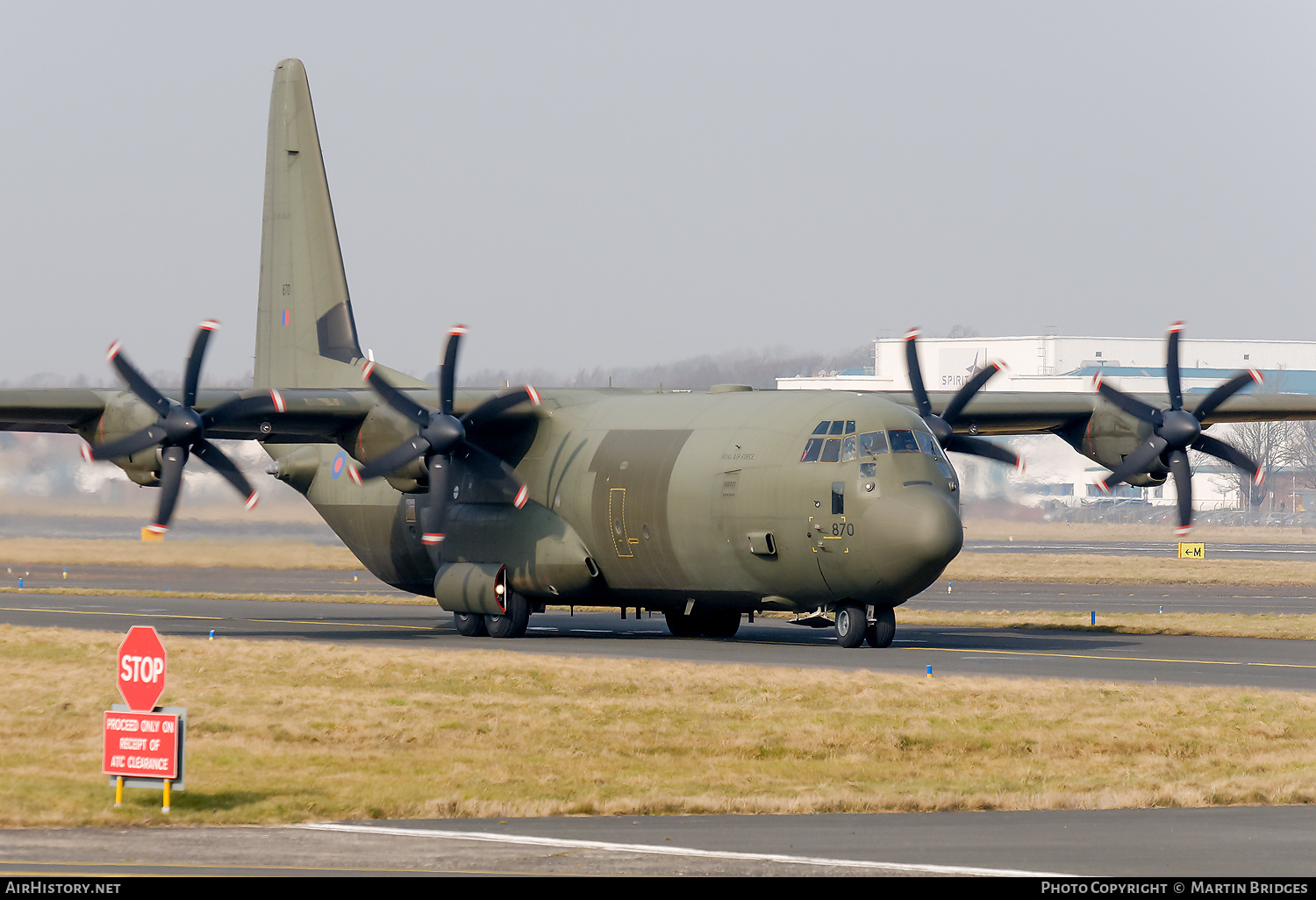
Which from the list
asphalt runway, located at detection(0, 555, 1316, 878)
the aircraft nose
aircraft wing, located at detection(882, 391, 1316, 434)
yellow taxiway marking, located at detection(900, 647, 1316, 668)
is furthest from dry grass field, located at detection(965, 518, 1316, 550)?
asphalt runway, located at detection(0, 555, 1316, 878)

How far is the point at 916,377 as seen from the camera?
32469mm

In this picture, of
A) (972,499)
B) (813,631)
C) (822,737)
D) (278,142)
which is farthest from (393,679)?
(972,499)

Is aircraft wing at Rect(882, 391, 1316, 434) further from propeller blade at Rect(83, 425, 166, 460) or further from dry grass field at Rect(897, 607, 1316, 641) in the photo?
propeller blade at Rect(83, 425, 166, 460)

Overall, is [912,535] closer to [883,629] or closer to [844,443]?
[844,443]

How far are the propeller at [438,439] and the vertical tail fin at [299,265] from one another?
268 inches

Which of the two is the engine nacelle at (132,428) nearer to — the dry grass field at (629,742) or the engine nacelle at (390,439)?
the engine nacelle at (390,439)

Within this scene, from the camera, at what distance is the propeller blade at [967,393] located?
32.0 meters

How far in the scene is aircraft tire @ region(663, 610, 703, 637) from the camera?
3312 centimetres

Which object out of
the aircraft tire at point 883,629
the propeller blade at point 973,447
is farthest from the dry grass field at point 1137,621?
the aircraft tire at point 883,629

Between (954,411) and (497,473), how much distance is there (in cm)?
989

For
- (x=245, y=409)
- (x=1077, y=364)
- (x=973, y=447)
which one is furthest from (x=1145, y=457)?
(x=1077, y=364)

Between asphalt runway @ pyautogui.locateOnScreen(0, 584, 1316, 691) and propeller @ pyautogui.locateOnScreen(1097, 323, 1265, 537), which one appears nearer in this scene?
asphalt runway @ pyautogui.locateOnScreen(0, 584, 1316, 691)

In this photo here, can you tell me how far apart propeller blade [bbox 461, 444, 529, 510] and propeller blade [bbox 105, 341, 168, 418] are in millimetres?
5831
